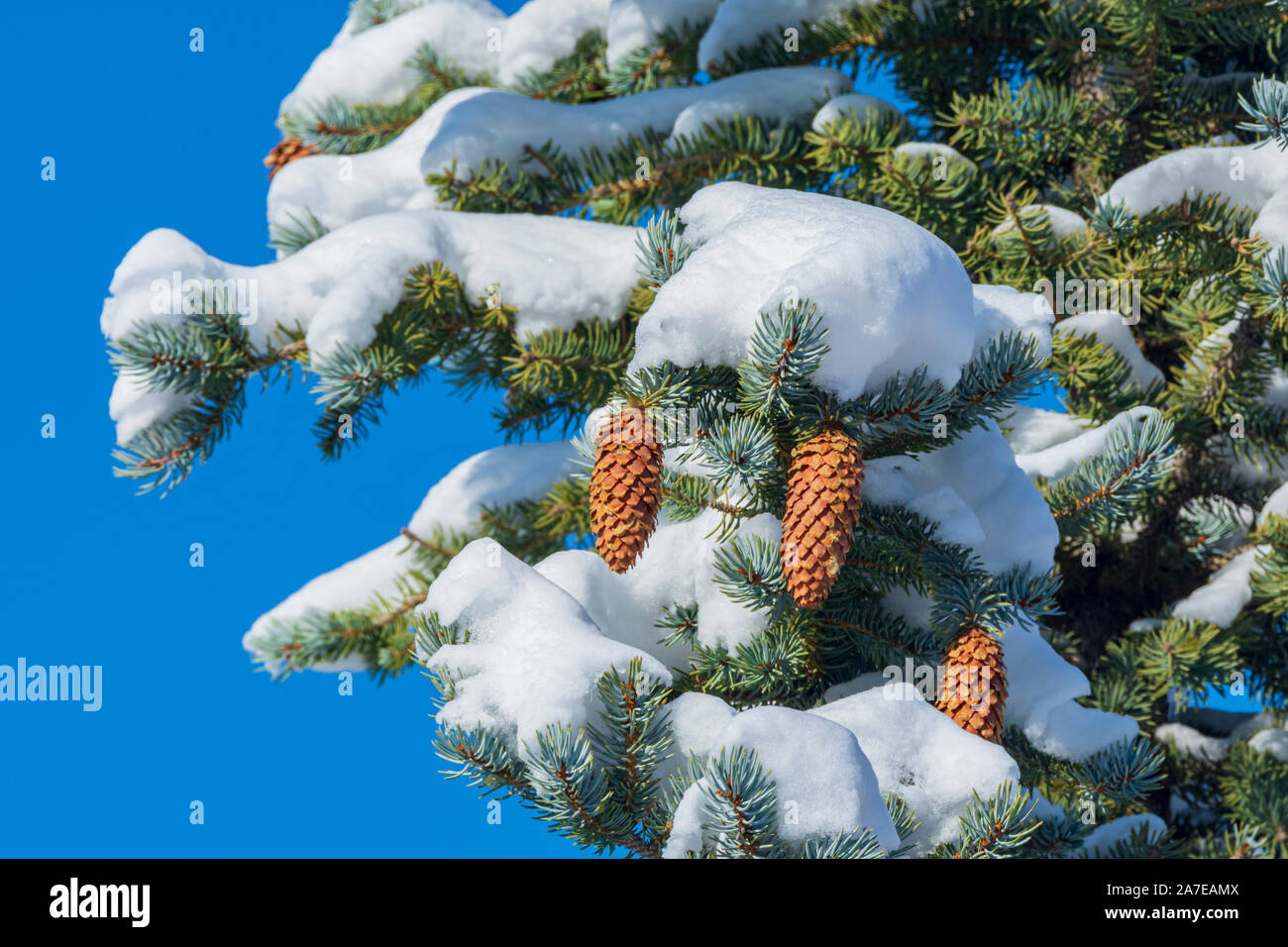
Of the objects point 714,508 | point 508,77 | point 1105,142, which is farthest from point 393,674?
point 1105,142

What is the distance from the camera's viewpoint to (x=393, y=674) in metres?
3.50

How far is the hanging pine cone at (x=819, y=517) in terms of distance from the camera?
1647 mm

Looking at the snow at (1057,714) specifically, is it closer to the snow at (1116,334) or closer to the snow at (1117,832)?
the snow at (1117,832)

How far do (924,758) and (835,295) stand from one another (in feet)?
2.36

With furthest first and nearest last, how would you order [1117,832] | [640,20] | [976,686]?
[640,20], [1117,832], [976,686]

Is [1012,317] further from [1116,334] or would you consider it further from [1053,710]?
[1116,334]

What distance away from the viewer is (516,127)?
10.7ft

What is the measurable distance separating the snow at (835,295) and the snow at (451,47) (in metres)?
2.50

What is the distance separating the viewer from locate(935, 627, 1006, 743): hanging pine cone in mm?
1813

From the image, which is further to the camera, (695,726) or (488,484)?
(488,484)

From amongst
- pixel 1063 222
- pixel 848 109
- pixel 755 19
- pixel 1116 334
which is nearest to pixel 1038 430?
pixel 1116 334

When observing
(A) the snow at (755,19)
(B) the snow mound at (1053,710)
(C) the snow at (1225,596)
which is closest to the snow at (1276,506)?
(C) the snow at (1225,596)

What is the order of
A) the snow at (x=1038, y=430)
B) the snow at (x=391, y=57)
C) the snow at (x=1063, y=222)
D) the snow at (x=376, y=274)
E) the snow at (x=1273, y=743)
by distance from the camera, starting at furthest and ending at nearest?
the snow at (x=391, y=57) < the snow at (x=1273, y=743) < the snow at (x=1038, y=430) < the snow at (x=1063, y=222) < the snow at (x=376, y=274)
